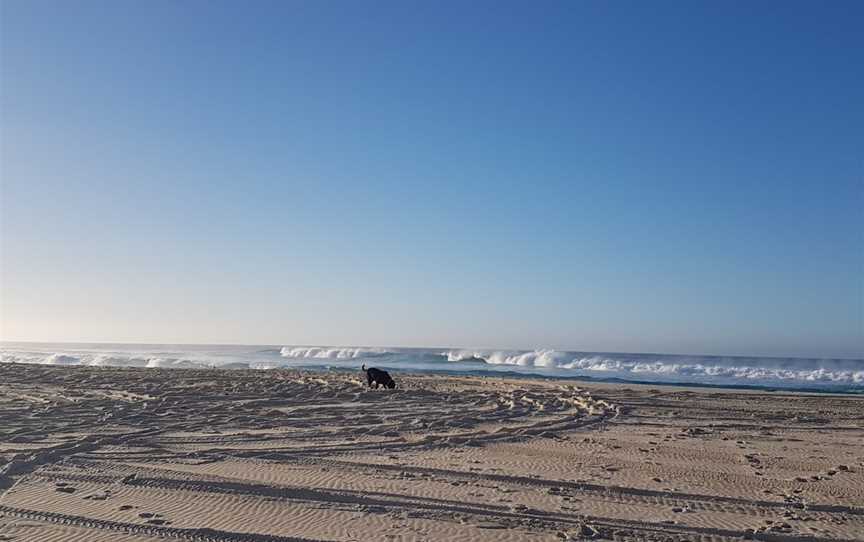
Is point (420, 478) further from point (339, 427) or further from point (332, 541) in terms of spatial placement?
point (339, 427)

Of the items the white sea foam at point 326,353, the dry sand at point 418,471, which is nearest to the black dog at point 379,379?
the dry sand at point 418,471

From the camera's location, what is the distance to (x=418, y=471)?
957cm

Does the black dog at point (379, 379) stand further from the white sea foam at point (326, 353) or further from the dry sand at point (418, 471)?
the white sea foam at point (326, 353)

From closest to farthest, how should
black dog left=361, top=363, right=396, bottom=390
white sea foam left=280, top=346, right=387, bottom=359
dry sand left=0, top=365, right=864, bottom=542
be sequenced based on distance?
dry sand left=0, top=365, right=864, bottom=542, black dog left=361, top=363, right=396, bottom=390, white sea foam left=280, top=346, right=387, bottom=359

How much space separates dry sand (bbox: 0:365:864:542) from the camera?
698 cm

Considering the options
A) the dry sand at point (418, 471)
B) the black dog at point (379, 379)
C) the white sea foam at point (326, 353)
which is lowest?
the dry sand at point (418, 471)

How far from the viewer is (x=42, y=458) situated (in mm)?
10023

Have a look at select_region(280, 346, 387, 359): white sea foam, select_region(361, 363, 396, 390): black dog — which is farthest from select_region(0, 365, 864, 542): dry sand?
select_region(280, 346, 387, 359): white sea foam

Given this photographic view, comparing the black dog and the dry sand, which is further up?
the black dog

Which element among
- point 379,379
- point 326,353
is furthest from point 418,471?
point 326,353

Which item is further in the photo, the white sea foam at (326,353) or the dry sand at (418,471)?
the white sea foam at (326,353)

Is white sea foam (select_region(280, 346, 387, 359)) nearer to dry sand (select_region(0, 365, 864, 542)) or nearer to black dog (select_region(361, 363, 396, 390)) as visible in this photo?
black dog (select_region(361, 363, 396, 390))

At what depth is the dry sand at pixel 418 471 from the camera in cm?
698

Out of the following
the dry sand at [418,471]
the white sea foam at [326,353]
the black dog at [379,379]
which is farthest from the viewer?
the white sea foam at [326,353]
